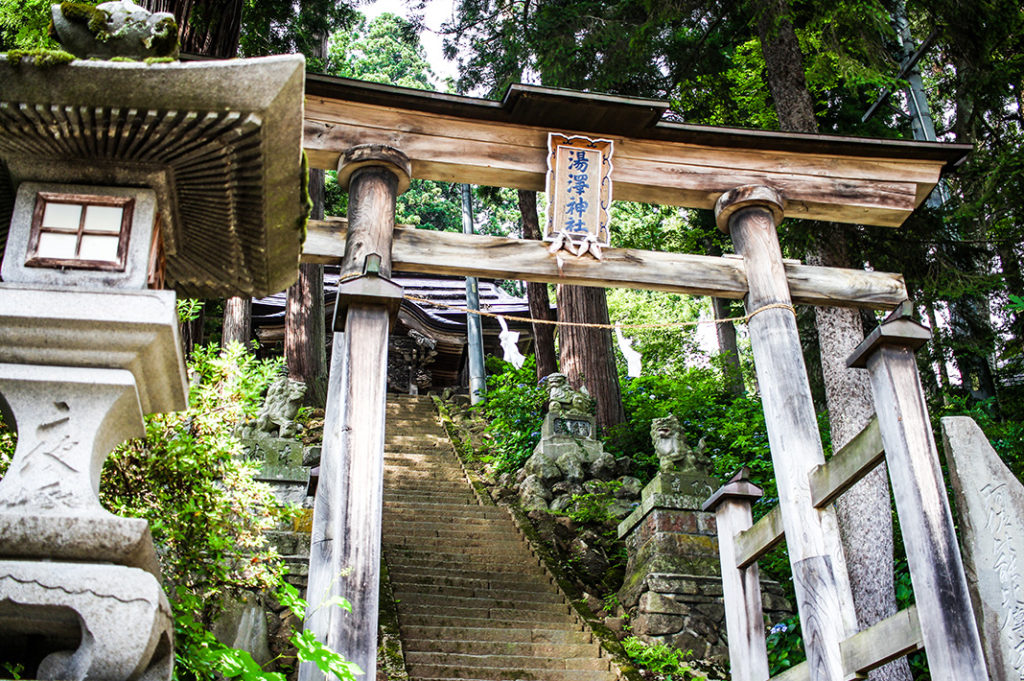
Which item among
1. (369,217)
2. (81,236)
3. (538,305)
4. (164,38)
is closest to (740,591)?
(369,217)

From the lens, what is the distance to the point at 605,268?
595 centimetres

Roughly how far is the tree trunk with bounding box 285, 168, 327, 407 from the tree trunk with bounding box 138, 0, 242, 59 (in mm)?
5768

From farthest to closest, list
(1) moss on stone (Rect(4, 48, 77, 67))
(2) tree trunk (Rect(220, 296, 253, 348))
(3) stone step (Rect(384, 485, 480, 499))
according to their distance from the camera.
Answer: (2) tree trunk (Rect(220, 296, 253, 348)) < (3) stone step (Rect(384, 485, 480, 499)) < (1) moss on stone (Rect(4, 48, 77, 67))

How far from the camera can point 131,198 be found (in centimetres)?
313

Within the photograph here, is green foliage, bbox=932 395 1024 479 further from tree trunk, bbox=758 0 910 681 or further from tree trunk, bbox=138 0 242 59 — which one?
tree trunk, bbox=138 0 242 59

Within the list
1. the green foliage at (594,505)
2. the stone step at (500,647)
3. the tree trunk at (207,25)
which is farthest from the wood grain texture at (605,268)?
the green foliage at (594,505)

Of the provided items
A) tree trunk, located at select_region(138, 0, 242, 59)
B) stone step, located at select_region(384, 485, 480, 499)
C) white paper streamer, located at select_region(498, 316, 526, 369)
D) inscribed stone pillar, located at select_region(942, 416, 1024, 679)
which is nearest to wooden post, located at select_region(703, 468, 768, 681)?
inscribed stone pillar, located at select_region(942, 416, 1024, 679)

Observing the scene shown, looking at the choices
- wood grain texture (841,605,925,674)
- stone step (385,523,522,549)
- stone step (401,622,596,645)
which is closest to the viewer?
wood grain texture (841,605,925,674)

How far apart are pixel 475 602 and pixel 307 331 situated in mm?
6996

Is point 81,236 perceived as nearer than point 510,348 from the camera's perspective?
A: Yes

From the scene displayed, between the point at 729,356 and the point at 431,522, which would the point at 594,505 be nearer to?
the point at 431,522

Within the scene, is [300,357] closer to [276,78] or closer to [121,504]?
[121,504]

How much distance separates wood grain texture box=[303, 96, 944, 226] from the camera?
5.88 meters

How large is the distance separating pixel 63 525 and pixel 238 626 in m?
3.20
